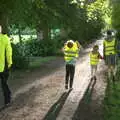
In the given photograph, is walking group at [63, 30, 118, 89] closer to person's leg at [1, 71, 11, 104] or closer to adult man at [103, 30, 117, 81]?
adult man at [103, 30, 117, 81]

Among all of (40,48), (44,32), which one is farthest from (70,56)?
(44,32)

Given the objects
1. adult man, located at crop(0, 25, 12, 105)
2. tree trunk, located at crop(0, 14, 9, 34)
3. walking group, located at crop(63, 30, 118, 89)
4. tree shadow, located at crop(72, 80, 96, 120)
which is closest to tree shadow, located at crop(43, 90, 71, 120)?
tree shadow, located at crop(72, 80, 96, 120)

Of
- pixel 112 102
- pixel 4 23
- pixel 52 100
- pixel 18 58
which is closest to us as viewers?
pixel 52 100

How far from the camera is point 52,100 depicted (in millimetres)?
12328

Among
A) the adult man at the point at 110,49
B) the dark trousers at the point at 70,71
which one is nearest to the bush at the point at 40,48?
the adult man at the point at 110,49

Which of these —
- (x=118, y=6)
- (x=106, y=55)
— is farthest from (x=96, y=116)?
(x=118, y=6)

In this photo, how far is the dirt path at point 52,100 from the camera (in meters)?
10.4

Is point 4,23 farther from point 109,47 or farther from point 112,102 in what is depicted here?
point 112,102

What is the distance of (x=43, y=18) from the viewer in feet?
85.3

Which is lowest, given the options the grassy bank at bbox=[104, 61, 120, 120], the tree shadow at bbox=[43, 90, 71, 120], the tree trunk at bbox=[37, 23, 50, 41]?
the grassy bank at bbox=[104, 61, 120, 120]

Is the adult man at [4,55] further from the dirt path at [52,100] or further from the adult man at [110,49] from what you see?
the adult man at [110,49]

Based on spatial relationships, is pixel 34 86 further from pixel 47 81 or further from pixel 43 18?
pixel 43 18

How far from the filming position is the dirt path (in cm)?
1035

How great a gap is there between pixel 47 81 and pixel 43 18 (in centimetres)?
980
